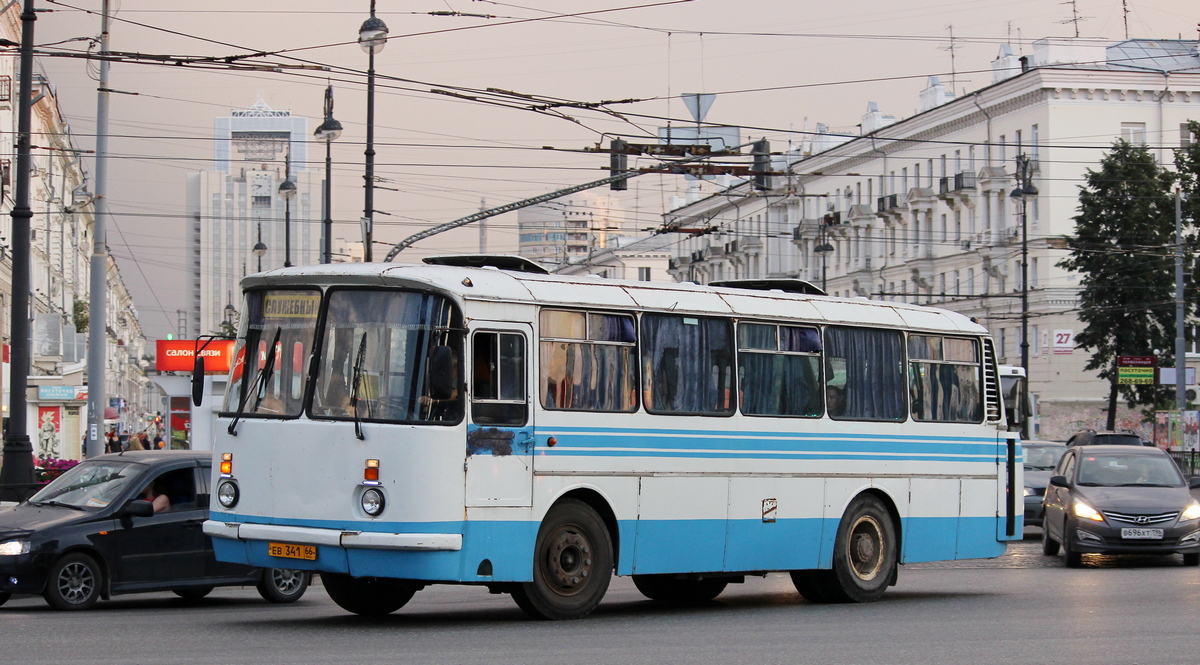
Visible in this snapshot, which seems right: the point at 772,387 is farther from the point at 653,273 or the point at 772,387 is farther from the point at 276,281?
the point at 653,273

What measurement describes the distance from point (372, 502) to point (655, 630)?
7.65 feet

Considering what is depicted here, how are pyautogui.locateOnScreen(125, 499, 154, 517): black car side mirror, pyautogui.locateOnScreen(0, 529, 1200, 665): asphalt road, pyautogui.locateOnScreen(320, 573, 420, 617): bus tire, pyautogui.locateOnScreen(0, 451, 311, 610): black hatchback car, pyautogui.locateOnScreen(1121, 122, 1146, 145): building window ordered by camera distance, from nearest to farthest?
pyautogui.locateOnScreen(0, 529, 1200, 665): asphalt road → pyautogui.locateOnScreen(320, 573, 420, 617): bus tire → pyautogui.locateOnScreen(0, 451, 311, 610): black hatchback car → pyautogui.locateOnScreen(125, 499, 154, 517): black car side mirror → pyautogui.locateOnScreen(1121, 122, 1146, 145): building window

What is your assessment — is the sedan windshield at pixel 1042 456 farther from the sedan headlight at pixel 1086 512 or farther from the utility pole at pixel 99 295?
the utility pole at pixel 99 295

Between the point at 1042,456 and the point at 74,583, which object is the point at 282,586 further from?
the point at 1042,456

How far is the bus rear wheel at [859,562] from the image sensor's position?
51.2ft

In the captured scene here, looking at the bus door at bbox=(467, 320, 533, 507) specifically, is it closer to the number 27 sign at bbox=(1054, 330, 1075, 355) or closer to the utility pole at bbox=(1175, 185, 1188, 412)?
the utility pole at bbox=(1175, 185, 1188, 412)

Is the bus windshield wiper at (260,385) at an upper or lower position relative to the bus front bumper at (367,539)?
upper

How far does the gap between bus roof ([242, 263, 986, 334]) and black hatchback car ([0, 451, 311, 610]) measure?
11.1 feet

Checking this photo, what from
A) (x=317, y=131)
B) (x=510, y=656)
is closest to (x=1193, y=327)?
(x=317, y=131)

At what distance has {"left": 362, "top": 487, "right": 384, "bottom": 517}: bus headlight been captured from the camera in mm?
12078

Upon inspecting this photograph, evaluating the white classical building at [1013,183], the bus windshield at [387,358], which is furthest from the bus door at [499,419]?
the white classical building at [1013,183]

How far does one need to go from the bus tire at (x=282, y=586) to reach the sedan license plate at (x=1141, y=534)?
32.9ft

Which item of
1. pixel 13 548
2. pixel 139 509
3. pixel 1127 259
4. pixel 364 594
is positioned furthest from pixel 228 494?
pixel 1127 259

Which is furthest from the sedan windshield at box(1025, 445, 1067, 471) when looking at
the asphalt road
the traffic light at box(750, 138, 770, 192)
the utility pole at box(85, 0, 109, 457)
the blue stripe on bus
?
the utility pole at box(85, 0, 109, 457)
